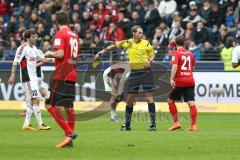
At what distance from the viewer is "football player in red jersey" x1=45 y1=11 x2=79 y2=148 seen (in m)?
14.3

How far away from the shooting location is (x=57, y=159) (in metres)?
12.6

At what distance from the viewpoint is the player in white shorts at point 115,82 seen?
2202 cm

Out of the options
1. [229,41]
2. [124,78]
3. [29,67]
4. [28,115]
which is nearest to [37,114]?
[28,115]

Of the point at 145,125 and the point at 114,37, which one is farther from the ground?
the point at 114,37

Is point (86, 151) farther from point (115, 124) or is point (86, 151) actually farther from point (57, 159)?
point (115, 124)

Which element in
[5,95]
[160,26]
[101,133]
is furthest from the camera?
[160,26]

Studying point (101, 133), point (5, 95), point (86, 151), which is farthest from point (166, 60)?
point (86, 151)

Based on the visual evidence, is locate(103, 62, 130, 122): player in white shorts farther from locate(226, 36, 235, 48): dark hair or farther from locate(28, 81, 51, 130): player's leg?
locate(226, 36, 235, 48): dark hair

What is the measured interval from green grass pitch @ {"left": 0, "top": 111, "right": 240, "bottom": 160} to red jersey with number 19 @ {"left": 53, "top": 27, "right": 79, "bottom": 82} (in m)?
1.33

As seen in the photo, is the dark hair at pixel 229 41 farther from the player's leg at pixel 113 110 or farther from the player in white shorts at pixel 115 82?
the player's leg at pixel 113 110

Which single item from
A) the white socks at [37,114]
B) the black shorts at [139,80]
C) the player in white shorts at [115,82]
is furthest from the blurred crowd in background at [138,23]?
the white socks at [37,114]

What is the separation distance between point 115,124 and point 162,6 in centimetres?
1328

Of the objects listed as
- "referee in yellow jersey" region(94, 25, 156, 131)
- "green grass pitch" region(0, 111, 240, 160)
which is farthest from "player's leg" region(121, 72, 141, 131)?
"green grass pitch" region(0, 111, 240, 160)

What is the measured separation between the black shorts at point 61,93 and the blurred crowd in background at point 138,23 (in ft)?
47.9
